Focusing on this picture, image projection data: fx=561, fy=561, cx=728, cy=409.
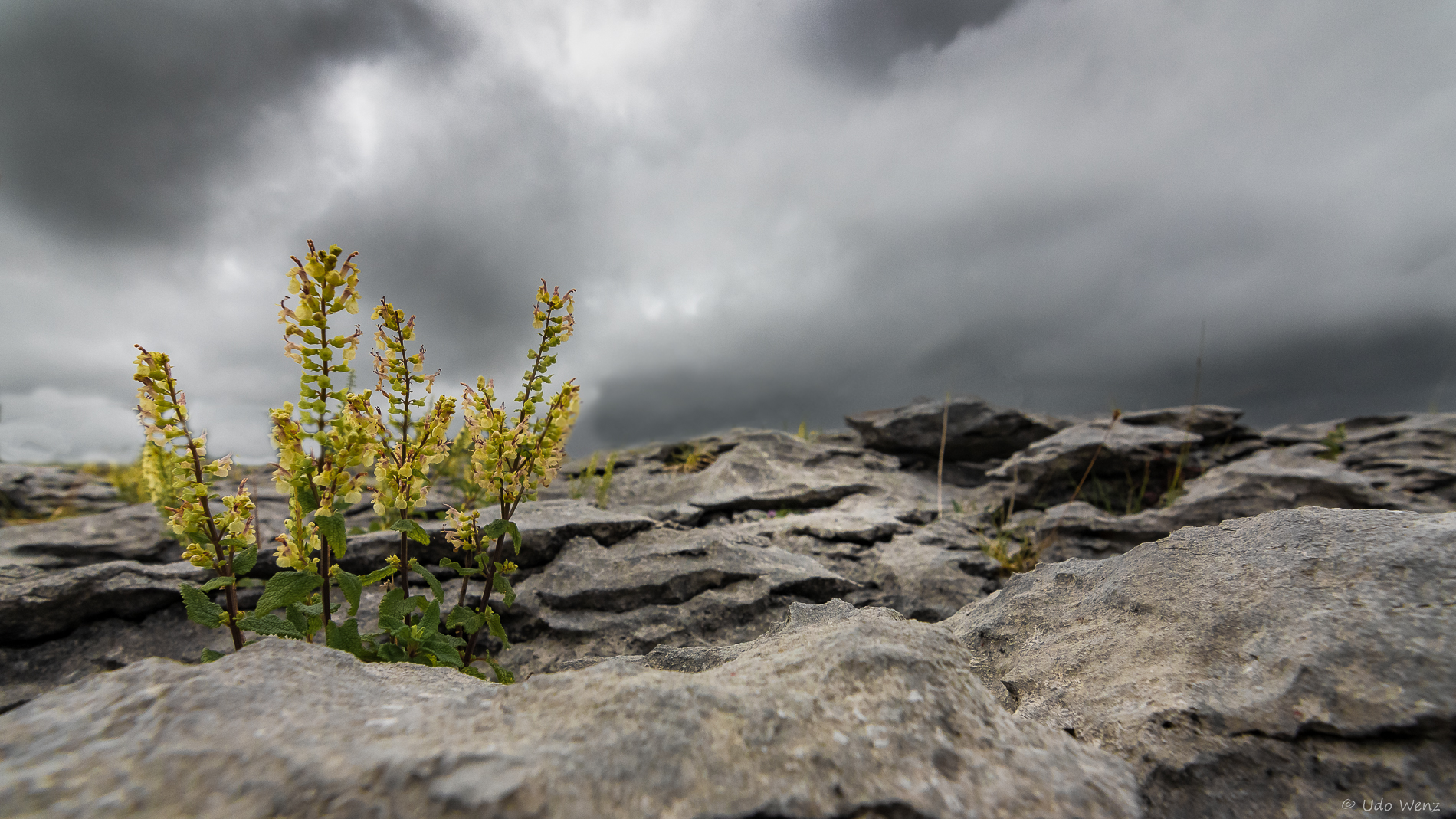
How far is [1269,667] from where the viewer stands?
1.45m

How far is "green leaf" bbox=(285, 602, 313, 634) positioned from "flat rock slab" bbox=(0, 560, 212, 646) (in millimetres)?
1951

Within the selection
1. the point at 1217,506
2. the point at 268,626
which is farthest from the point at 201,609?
the point at 1217,506

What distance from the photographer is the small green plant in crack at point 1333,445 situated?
30.4 feet

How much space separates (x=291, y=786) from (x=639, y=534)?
135 inches

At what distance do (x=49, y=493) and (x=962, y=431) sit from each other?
57.3 ft

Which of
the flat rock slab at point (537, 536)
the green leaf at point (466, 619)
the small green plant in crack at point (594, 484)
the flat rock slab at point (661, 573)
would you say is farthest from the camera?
the small green plant in crack at point (594, 484)

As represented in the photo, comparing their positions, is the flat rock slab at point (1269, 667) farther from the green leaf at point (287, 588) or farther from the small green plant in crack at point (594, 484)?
the small green plant in crack at point (594, 484)

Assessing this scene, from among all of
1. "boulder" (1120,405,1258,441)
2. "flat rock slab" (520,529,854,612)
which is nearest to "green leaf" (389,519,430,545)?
"flat rock slab" (520,529,854,612)

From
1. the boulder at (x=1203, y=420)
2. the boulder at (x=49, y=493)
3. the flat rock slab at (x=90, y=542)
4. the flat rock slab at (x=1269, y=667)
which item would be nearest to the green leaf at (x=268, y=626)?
the flat rock slab at (x=1269, y=667)

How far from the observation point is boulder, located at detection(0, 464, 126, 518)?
10.0 metres

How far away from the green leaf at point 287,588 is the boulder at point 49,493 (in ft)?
40.1

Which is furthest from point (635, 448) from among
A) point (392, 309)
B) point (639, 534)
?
point (392, 309)

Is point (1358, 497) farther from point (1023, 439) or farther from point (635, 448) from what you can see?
point (635, 448)

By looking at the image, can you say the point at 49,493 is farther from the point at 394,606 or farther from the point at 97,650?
the point at 394,606
